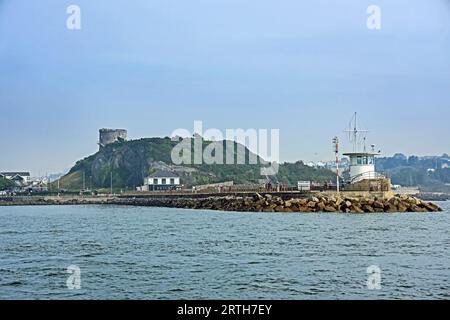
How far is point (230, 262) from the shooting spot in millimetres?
11312

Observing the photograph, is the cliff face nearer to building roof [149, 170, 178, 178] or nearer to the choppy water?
building roof [149, 170, 178, 178]

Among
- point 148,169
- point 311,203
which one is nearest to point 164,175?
point 148,169

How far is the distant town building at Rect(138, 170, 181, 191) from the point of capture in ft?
186

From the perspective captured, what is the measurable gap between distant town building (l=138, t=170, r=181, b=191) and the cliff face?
138 inches

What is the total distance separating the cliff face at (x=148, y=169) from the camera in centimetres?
6494

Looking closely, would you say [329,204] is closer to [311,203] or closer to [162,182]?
[311,203]

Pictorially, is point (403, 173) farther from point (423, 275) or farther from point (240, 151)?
point (423, 275)

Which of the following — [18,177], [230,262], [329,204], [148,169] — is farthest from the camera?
[18,177]

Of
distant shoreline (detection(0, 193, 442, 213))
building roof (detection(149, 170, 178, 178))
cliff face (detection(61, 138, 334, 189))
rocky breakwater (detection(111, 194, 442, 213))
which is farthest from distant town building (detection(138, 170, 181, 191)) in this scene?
rocky breakwater (detection(111, 194, 442, 213))

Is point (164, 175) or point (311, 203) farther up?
point (164, 175)

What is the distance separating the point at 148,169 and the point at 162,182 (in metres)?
9.96

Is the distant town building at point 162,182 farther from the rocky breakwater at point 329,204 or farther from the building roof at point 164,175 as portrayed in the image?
the rocky breakwater at point 329,204

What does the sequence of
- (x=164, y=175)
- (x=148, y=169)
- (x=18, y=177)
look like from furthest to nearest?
(x=18, y=177) < (x=148, y=169) < (x=164, y=175)

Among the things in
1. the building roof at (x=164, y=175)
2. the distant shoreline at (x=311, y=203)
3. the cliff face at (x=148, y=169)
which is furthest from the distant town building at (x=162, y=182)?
the distant shoreline at (x=311, y=203)
